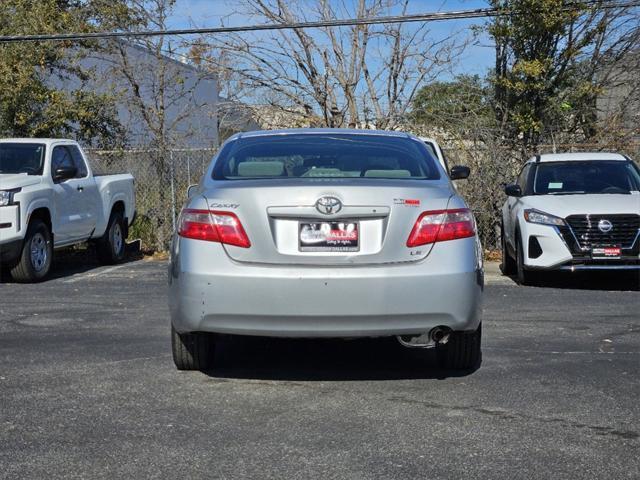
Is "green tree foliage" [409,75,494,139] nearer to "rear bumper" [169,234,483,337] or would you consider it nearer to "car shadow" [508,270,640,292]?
"car shadow" [508,270,640,292]

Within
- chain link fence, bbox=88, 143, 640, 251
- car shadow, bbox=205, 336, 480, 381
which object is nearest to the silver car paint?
car shadow, bbox=205, 336, 480, 381

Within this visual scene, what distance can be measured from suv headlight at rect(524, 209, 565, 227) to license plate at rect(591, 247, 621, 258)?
18.8 inches

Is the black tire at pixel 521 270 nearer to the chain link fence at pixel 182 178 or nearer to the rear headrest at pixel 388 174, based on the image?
the chain link fence at pixel 182 178

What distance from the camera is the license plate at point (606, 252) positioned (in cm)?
1179

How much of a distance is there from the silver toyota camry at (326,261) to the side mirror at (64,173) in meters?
7.32

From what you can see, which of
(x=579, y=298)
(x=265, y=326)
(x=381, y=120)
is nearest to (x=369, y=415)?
(x=265, y=326)

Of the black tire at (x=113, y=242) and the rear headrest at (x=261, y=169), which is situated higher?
the rear headrest at (x=261, y=169)

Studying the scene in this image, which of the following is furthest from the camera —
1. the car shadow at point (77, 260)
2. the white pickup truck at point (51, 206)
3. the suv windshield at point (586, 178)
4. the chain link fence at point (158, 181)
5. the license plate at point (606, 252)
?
the chain link fence at point (158, 181)

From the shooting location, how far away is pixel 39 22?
20.8 m

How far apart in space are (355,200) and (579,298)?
5768mm

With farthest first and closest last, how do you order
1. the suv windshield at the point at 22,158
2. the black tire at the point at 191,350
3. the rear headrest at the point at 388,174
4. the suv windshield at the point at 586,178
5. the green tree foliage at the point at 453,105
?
1. the green tree foliage at the point at 453,105
2. the suv windshield at the point at 22,158
3. the suv windshield at the point at 586,178
4. the rear headrest at the point at 388,174
5. the black tire at the point at 191,350

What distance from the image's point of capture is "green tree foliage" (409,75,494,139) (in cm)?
1902

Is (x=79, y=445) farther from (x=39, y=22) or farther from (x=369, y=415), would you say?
(x=39, y=22)

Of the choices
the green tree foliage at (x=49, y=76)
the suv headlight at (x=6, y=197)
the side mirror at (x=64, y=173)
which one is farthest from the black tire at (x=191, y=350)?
the green tree foliage at (x=49, y=76)
